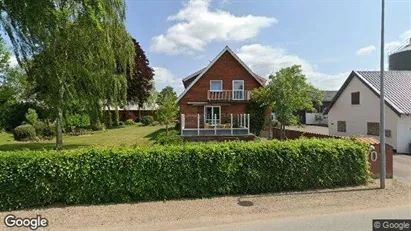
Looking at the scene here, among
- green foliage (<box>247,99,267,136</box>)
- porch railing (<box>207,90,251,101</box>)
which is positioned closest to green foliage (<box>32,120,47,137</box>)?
porch railing (<box>207,90,251,101</box>)

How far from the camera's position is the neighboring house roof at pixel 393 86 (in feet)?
54.4

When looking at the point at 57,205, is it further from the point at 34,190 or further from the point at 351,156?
the point at 351,156

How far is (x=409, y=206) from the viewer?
662cm

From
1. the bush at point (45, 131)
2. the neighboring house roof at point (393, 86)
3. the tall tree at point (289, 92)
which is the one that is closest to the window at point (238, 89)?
the tall tree at point (289, 92)

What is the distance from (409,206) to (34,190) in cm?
887

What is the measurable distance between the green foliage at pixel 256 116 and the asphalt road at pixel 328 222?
1877 centimetres

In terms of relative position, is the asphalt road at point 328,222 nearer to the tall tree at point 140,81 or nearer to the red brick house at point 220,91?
the red brick house at point 220,91

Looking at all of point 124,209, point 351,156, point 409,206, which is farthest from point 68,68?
point 409,206

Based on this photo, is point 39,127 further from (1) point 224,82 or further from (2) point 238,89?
(2) point 238,89

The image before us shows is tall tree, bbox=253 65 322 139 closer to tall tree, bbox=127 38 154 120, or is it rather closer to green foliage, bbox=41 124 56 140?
green foliage, bbox=41 124 56 140

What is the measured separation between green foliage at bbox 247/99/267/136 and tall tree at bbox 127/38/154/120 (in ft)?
63.7

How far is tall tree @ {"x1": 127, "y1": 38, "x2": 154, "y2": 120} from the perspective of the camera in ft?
127

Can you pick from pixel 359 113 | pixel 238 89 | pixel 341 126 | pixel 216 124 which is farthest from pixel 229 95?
pixel 359 113

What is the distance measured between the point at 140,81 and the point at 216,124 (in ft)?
64.2
